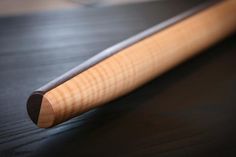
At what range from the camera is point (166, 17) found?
778 millimetres

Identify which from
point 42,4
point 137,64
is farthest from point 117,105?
point 42,4

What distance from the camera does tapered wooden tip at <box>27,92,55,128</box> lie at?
363 mm

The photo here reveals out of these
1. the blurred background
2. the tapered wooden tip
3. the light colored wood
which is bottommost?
the tapered wooden tip

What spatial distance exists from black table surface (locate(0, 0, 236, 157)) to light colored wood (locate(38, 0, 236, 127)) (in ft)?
0.08

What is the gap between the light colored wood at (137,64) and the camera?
0.38 m

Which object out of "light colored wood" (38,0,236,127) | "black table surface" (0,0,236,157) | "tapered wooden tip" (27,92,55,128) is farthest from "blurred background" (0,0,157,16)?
"tapered wooden tip" (27,92,55,128)

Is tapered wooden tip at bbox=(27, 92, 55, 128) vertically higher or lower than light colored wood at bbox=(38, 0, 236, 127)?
lower

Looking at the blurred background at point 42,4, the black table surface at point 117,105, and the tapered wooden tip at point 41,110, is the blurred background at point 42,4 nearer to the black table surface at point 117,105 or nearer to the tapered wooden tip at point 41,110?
the black table surface at point 117,105

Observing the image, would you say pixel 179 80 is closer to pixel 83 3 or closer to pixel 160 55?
pixel 160 55

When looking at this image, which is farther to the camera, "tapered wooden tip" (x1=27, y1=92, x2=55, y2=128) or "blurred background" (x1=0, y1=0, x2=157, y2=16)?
"blurred background" (x1=0, y1=0, x2=157, y2=16)

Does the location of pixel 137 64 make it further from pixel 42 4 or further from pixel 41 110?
pixel 42 4

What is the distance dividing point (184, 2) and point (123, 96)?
49 cm

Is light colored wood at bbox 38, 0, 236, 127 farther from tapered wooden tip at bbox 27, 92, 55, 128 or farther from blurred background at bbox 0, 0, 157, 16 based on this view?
blurred background at bbox 0, 0, 157, 16

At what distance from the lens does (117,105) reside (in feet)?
1.53
